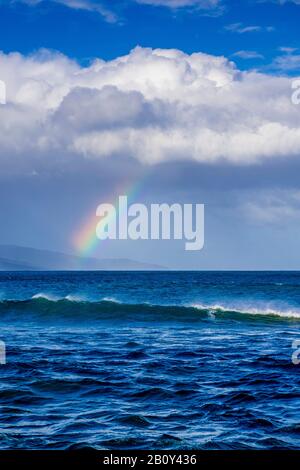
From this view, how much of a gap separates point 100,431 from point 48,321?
2873cm

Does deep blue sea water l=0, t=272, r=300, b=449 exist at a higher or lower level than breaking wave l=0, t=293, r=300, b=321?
lower

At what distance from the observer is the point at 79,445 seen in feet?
36.8

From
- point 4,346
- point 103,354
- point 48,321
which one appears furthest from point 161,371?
point 48,321

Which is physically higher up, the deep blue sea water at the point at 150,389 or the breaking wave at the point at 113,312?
the breaking wave at the point at 113,312

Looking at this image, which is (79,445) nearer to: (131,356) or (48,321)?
(131,356)

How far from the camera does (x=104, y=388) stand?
53.7 feet

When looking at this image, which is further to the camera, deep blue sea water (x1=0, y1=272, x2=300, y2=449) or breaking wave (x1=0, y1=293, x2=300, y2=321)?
breaking wave (x1=0, y1=293, x2=300, y2=321)

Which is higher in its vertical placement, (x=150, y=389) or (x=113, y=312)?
(x=113, y=312)

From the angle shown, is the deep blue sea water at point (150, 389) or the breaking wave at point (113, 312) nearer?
the deep blue sea water at point (150, 389)

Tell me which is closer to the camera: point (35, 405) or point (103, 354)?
point (35, 405)

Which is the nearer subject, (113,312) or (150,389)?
(150,389)
